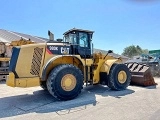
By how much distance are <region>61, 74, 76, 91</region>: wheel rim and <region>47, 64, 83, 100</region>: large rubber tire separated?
0.06 m

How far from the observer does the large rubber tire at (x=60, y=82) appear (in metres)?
6.69

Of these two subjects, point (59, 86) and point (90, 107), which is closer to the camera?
point (90, 107)

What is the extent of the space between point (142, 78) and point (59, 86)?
489 centimetres

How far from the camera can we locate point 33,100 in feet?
23.8

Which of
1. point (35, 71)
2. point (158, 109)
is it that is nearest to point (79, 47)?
point (35, 71)

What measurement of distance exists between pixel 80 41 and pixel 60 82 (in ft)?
8.52

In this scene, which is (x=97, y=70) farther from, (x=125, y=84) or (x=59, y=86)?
(x=59, y=86)

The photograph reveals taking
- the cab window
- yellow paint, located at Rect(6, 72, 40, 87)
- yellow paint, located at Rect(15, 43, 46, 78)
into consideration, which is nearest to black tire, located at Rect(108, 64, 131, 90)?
the cab window

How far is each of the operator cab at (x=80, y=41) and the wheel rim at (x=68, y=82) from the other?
1.53m

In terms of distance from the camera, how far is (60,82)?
6.83m

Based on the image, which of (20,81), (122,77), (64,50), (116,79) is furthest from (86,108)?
(122,77)

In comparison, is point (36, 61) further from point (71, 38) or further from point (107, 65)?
point (107, 65)

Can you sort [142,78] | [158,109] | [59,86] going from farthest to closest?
[142,78], [59,86], [158,109]

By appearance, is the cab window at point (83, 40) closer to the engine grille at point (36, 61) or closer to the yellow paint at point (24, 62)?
the engine grille at point (36, 61)
